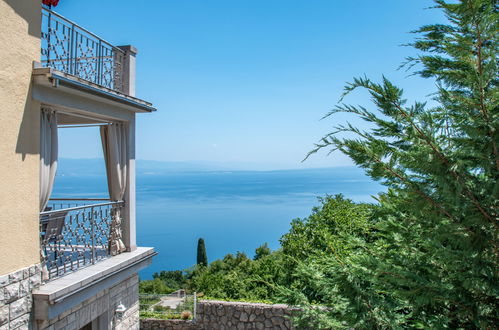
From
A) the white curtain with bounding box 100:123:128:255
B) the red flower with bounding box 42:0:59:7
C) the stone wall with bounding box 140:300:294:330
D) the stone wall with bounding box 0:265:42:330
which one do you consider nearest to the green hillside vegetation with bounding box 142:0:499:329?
the stone wall with bounding box 0:265:42:330

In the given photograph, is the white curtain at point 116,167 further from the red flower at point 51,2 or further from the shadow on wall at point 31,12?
the red flower at point 51,2

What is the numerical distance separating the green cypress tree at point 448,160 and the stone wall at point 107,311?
14.3 feet

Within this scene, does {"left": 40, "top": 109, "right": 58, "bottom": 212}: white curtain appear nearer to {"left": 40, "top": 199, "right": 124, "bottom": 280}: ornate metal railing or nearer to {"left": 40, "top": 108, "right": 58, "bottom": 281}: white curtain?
{"left": 40, "top": 108, "right": 58, "bottom": 281}: white curtain

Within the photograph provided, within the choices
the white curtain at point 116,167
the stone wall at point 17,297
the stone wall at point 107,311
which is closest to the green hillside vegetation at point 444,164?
the stone wall at point 17,297

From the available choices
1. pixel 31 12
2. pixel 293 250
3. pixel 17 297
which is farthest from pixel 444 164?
pixel 293 250

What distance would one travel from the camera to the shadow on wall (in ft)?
15.0

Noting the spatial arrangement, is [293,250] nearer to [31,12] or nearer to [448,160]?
[31,12]

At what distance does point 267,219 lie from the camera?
7067 inches

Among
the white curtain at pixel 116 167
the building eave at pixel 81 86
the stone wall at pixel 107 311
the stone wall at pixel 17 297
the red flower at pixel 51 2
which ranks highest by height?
the red flower at pixel 51 2

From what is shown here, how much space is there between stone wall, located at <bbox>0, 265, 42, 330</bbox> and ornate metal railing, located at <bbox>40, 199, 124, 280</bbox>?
343 mm

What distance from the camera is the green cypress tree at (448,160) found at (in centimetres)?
214

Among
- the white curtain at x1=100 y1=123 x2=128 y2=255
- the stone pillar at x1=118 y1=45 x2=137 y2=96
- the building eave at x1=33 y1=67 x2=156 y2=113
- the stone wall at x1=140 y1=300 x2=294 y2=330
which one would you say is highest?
the stone pillar at x1=118 y1=45 x2=137 y2=96

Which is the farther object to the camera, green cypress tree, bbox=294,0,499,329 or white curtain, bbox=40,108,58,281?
white curtain, bbox=40,108,58,281

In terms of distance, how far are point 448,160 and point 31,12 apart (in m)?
5.17
